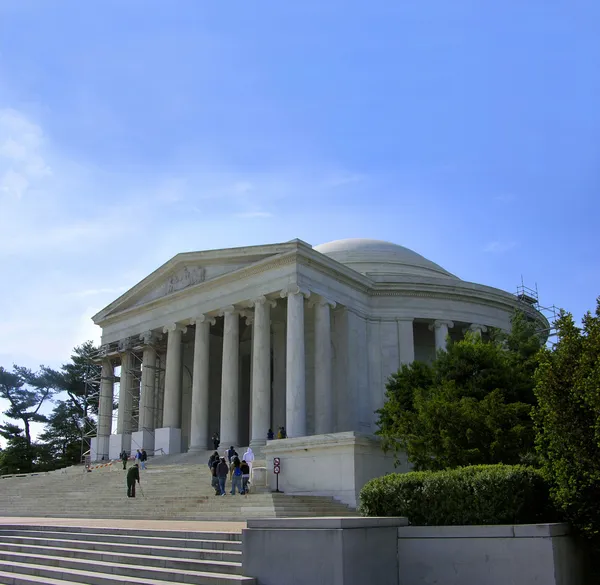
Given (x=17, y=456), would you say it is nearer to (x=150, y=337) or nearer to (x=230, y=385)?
(x=150, y=337)

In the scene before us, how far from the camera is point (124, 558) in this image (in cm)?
1509

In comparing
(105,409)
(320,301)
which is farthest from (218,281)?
(105,409)

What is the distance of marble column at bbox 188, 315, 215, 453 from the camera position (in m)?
41.0

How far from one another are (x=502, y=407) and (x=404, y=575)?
11.2 m

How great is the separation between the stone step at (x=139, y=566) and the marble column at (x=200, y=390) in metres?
23.7

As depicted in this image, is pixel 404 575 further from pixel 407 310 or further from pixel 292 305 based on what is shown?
pixel 407 310

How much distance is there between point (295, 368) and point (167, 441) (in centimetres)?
1144

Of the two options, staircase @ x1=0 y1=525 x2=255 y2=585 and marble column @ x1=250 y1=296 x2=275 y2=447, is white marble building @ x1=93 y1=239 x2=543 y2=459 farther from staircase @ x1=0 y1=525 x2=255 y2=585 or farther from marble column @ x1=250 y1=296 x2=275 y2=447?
staircase @ x1=0 y1=525 x2=255 y2=585

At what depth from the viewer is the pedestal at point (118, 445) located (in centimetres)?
4581

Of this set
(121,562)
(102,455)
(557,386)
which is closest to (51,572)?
(121,562)

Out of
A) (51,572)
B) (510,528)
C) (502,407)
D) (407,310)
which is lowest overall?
(51,572)

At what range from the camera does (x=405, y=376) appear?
29703 mm

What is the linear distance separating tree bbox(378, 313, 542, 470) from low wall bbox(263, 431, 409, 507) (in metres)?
1.10

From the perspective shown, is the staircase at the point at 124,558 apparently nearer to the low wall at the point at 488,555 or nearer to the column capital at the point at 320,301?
the low wall at the point at 488,555
